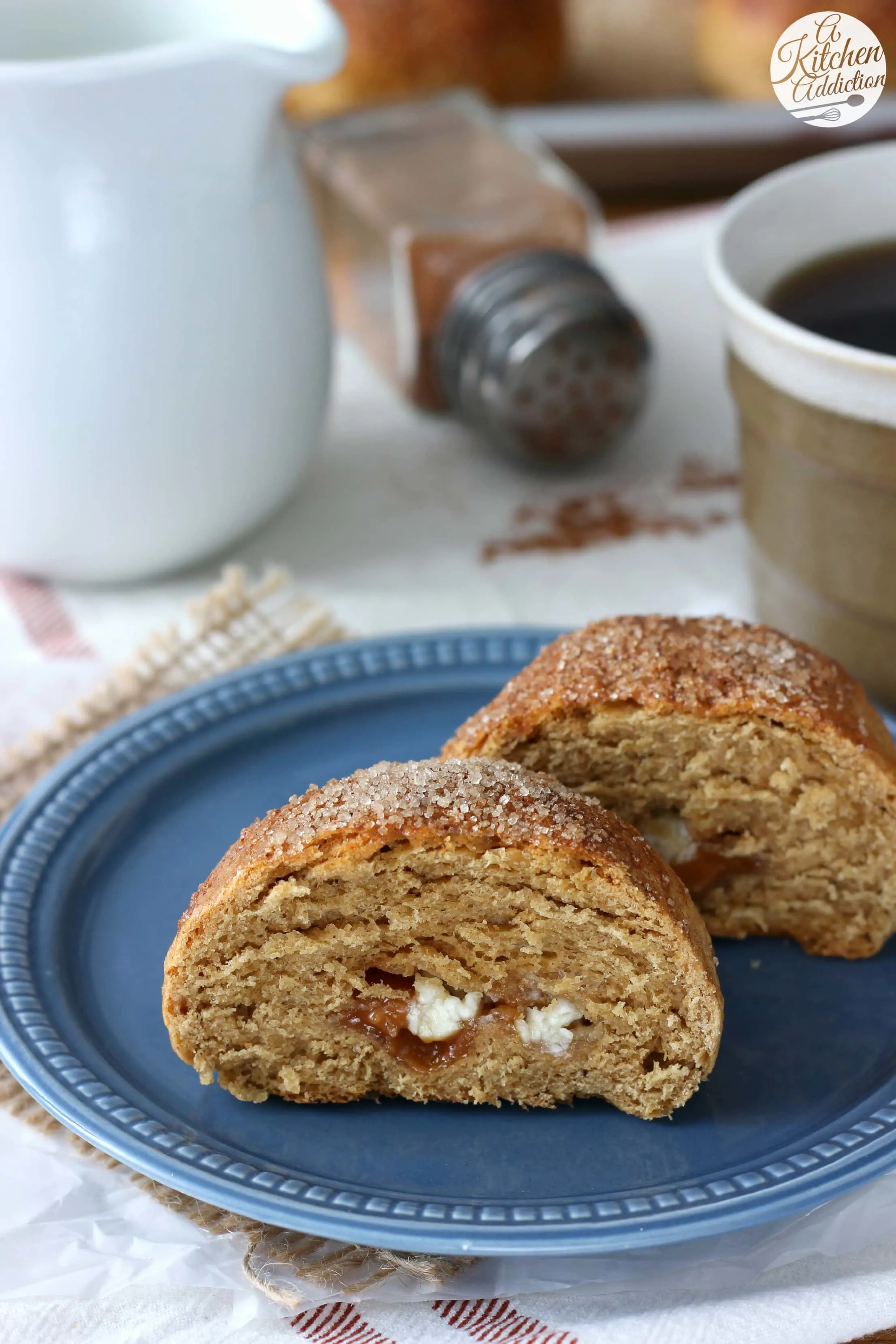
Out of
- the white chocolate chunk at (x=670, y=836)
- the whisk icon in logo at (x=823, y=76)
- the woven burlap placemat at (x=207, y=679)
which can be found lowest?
the woven burlap placemat at (x=207, y=679)

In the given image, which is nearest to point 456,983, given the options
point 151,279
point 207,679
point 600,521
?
point 207,679

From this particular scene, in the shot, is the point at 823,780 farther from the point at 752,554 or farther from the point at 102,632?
the point at 102,632

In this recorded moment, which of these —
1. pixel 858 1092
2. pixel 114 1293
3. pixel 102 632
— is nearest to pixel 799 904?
pixel 858 1092

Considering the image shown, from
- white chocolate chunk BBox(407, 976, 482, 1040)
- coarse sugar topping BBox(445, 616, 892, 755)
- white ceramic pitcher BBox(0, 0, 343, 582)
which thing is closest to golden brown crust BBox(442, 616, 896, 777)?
coarse sugar topping BBox(445, 616, 892, 755)

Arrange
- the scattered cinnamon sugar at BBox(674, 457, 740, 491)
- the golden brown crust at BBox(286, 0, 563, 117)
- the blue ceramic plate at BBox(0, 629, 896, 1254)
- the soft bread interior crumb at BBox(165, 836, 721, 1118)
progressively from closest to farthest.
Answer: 1. the blue ceramic plate at BBox(0, 629, 896, 1254)
2. the soft bread interior crumb at BBox(165, 836, 721, 1118)
3. the scattered cinnamon sugar at BBox(674, 457, 740, 491)
4. the golden brown crust at BBox(286, 0, 563, 117)

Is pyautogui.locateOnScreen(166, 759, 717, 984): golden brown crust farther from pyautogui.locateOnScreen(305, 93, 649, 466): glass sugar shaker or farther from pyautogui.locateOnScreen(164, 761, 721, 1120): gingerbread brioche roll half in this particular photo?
pyautogui.locateOnScreen(305, 93, 649, 466): glass sugar shaker

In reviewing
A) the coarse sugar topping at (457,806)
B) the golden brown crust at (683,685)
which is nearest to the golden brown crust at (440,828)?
the coarse sugar topping at (457,806)

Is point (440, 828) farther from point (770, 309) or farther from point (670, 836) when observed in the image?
point (770, 309)

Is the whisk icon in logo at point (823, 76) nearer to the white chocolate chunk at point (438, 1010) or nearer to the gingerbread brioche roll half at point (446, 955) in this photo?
the gingerbread brioche roll half at point (446, 955)
